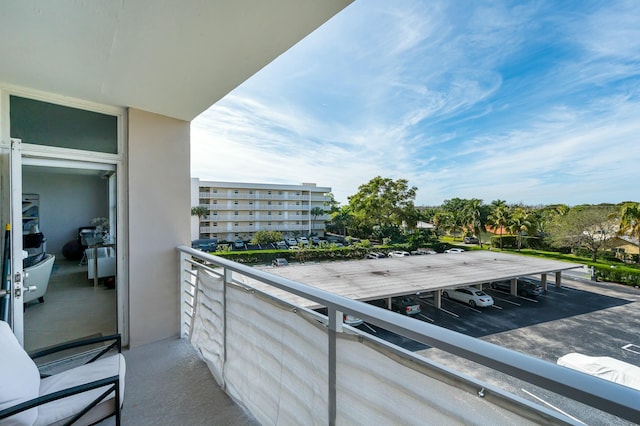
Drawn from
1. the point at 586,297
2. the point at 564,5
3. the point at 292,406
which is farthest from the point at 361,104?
the point at 292,406

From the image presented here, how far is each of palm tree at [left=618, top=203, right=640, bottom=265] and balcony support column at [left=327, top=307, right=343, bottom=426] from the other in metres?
11.6

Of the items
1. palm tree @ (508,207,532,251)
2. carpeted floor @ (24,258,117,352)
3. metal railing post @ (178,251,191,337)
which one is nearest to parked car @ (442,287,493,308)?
metal railing post @ (178,251,191,337)

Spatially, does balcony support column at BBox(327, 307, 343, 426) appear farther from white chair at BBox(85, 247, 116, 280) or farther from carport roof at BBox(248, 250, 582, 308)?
carport roof at BBox(248, 250, 582, 308)

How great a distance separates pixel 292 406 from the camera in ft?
3.30

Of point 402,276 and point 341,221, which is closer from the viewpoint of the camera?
point 402,276

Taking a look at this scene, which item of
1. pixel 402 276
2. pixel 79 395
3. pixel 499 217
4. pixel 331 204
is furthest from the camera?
pixel 331 204

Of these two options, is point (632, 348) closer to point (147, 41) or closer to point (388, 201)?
point (147, 41)

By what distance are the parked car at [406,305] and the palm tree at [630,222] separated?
24.6 ft

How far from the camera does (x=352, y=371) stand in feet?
2.43

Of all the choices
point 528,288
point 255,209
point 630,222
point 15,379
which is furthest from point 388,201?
point 15,379

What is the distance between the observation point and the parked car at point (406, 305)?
549 centimetres

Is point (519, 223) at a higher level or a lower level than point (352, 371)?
lower

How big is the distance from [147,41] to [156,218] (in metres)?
1.45

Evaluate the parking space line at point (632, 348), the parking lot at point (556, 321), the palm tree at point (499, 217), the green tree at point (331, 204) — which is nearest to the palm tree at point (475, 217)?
the palm tree at point (499, 217)
